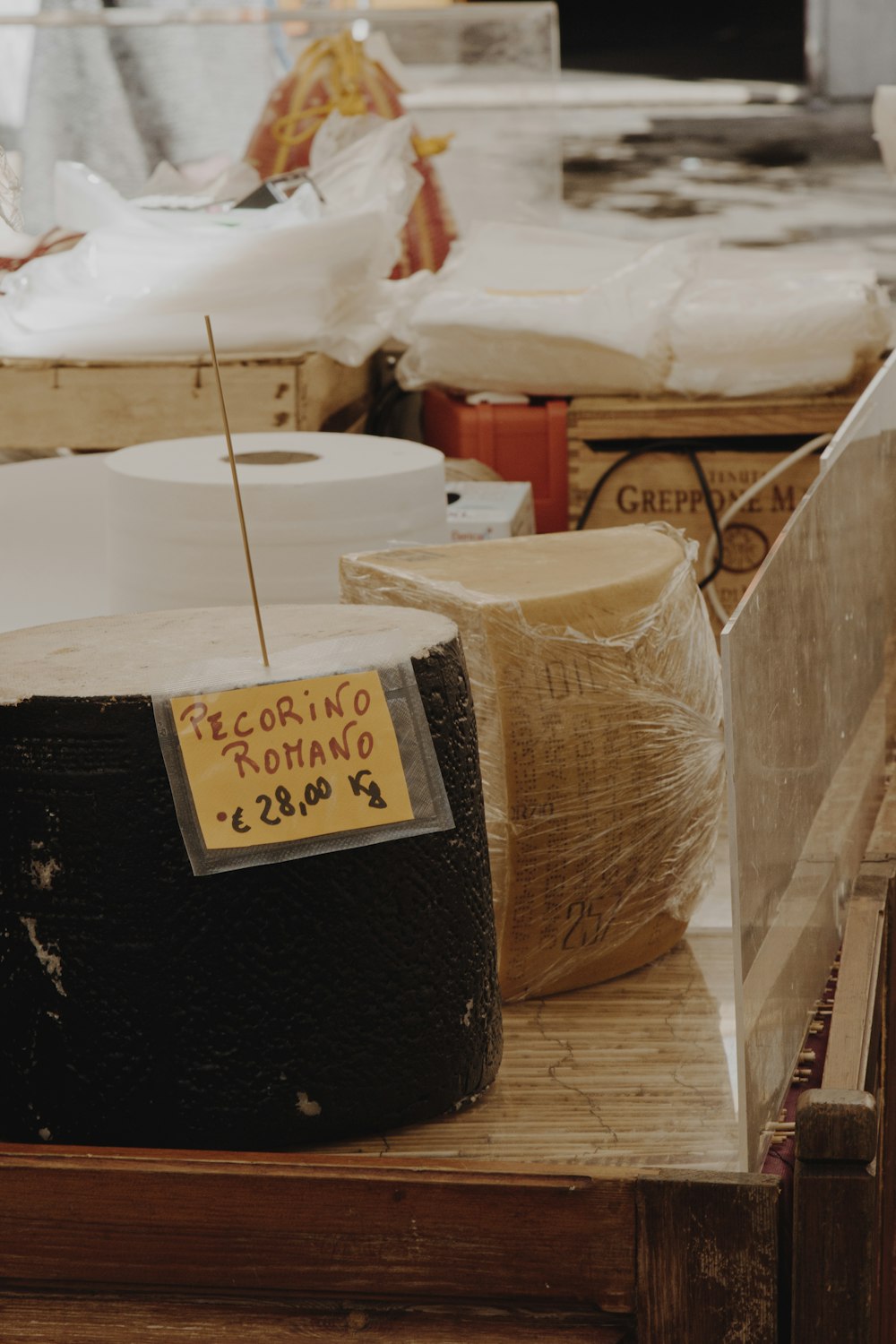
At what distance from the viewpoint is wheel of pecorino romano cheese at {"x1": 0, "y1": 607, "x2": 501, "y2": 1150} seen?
0.96 meters

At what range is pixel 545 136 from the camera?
4191mm

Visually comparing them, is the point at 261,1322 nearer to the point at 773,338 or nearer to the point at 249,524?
the point at 249,524

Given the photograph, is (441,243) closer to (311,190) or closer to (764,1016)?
(311,190)

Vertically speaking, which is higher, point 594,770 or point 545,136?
point 545,136

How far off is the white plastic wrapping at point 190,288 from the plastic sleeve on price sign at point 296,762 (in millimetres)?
1203

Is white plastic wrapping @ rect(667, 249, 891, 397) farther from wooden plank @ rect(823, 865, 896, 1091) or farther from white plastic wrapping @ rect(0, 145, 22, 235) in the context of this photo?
white plastic wrapping @ rect(0, 145, 22, 235)

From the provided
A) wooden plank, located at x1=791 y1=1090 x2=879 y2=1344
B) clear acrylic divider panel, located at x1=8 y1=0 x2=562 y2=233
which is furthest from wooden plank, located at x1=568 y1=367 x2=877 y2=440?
clear acrylic divider panel, located at x1=8 y1=0 x2=562 y2=233

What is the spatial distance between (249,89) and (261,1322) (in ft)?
12.7

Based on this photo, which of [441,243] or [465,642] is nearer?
[465,642]

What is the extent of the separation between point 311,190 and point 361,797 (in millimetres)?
1635

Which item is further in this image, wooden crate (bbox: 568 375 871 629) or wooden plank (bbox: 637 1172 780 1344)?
wooden crate (bbox: 568 375 871 629)

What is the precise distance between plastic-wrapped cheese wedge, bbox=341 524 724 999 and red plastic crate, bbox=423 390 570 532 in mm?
1089

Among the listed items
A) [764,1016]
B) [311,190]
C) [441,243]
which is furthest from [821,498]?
[441,243]

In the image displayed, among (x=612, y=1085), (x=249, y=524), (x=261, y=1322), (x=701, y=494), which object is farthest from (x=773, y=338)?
(x=261, y=1322)
